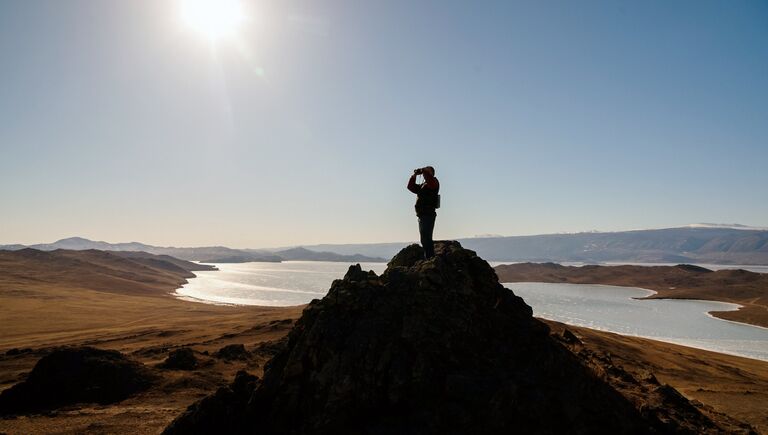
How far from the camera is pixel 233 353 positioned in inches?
1011

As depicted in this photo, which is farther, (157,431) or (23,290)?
(23,290)

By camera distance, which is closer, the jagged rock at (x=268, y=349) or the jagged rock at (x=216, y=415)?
the jagged rock at (x=216, y=415)

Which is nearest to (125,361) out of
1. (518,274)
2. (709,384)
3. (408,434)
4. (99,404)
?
(99,404)

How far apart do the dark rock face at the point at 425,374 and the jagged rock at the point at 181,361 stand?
1223cm

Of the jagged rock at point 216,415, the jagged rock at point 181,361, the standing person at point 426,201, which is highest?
the standing person at point 426,201

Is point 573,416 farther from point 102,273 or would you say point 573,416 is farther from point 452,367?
point 102,273

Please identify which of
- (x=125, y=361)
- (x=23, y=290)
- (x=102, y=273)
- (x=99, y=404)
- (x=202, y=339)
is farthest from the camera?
(x=102, y=273)

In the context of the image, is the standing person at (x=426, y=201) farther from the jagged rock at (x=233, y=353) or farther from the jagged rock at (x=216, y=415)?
the jagged rock at (x=233, y=353)

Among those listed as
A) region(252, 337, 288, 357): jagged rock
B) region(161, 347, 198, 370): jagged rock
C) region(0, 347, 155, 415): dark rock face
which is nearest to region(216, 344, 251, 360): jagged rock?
region(252, 337, 288, 357): jagged rock

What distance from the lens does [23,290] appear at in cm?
7069

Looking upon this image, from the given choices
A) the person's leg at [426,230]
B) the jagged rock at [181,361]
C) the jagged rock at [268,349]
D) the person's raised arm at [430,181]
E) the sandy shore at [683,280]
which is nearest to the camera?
the person's raised arm at [430,181]

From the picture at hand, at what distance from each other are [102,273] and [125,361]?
348ft

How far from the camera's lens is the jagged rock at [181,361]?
21906mm

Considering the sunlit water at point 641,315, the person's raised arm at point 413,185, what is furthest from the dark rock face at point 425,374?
the sunlit water at point 641,315
